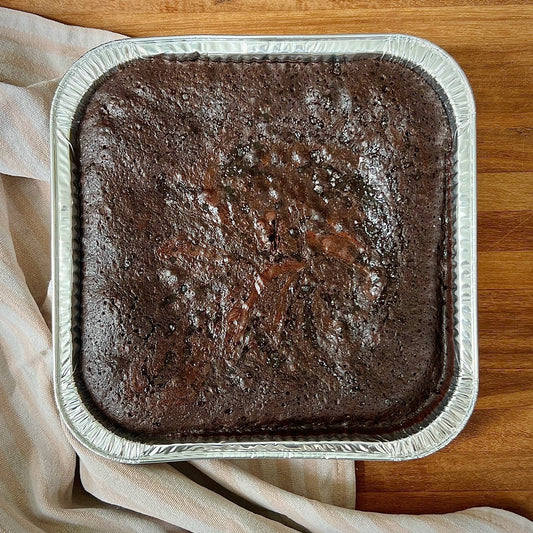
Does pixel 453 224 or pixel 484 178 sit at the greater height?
pixel 484 178

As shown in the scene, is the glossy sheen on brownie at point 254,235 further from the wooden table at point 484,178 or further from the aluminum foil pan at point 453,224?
the wooden table at point 484,178

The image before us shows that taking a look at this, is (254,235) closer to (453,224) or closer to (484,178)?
(453,224)

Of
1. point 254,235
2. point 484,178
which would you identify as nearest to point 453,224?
point 484,178

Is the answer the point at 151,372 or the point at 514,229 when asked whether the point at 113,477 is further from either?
the point at 514,229

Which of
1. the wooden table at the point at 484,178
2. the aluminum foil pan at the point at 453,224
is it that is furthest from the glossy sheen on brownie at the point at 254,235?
the wooden table at the point at 484,178

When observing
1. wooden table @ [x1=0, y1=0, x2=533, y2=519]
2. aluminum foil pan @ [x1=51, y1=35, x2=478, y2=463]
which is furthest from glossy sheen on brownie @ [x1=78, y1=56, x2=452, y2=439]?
wooden table @ [x1=0, y1=0, x2=533, y2=519]

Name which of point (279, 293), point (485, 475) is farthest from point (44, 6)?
point (485, 475)

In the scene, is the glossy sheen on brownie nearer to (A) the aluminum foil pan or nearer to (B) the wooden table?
(A) the aluminum foil pan
